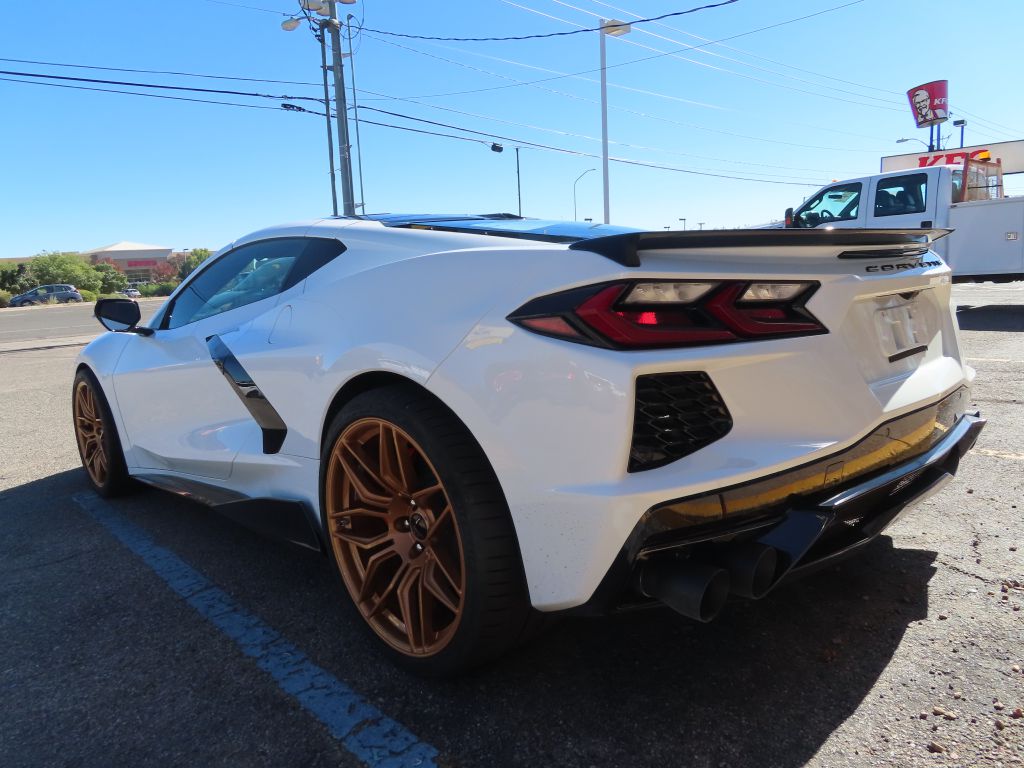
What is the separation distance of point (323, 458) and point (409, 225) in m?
0.93

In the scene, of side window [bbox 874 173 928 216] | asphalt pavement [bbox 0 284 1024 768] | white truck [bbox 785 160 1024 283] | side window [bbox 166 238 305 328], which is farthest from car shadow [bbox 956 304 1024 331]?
side window [bbox 166 238 305 328]

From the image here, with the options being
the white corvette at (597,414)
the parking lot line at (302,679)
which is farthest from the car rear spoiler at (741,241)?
the parking lot line at (302,679)

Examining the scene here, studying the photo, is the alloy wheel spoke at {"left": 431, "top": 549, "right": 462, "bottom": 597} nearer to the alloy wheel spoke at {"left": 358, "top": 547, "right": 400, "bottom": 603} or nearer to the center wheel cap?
the center wheel cap

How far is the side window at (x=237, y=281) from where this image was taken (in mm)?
3016

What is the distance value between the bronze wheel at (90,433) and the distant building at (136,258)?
108 metres

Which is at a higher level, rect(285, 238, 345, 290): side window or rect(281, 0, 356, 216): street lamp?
rect(281, 0, 356, 216): street lamp

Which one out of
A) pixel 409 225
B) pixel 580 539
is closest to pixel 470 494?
pixel 580 539

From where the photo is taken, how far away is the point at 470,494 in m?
1.93

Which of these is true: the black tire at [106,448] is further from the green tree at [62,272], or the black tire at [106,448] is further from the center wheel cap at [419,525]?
the green tree at [62,272]

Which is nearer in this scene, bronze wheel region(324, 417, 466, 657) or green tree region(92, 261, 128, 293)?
bronze wheel region(324, 417, 466, 657)

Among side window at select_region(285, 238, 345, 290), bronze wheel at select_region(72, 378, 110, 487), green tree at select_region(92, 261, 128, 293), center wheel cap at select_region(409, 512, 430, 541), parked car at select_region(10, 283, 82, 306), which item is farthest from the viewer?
green tree at select_region(92, 261, 128, 293)

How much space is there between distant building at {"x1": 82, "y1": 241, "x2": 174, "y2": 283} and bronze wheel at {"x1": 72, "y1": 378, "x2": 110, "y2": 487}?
108 m

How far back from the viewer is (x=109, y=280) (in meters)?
81.2

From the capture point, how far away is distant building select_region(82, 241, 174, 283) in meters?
104
